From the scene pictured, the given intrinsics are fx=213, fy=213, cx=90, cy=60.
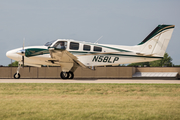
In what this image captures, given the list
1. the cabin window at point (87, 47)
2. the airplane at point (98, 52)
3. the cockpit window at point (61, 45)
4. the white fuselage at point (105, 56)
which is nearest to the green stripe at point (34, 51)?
the airplane at point (98, 52)

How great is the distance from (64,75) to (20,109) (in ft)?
38.0

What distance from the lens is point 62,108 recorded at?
6863mm

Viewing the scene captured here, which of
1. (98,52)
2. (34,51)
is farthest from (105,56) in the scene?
(34,51)

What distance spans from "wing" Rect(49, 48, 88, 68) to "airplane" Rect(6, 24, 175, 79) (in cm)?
17

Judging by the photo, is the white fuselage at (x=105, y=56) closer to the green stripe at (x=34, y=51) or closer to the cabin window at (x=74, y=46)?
the cabin window at (x=74, y=46)

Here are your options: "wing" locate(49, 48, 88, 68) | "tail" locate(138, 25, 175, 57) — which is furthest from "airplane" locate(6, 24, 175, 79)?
"wing" locate(49, 48, 88, 68)

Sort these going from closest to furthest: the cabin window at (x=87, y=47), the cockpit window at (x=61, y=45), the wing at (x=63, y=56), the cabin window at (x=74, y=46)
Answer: the wing at (x=63, y=56) → the cockpit window at (x=61, y=45) → the cabin window at (x=74, y=46) → the cabin window at (x=87, y=47)

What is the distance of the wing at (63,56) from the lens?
16047mm

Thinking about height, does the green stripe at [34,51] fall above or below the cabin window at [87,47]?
below

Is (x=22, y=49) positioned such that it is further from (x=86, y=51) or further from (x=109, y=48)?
(x=109, y=48)

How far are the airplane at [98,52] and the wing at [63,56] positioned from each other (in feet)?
0.55

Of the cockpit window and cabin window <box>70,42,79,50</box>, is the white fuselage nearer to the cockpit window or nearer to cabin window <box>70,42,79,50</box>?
cabin window <box>70,42,79,50</box>

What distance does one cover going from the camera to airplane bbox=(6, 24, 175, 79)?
1788 cm

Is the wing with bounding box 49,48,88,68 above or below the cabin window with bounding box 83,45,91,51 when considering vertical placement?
below
